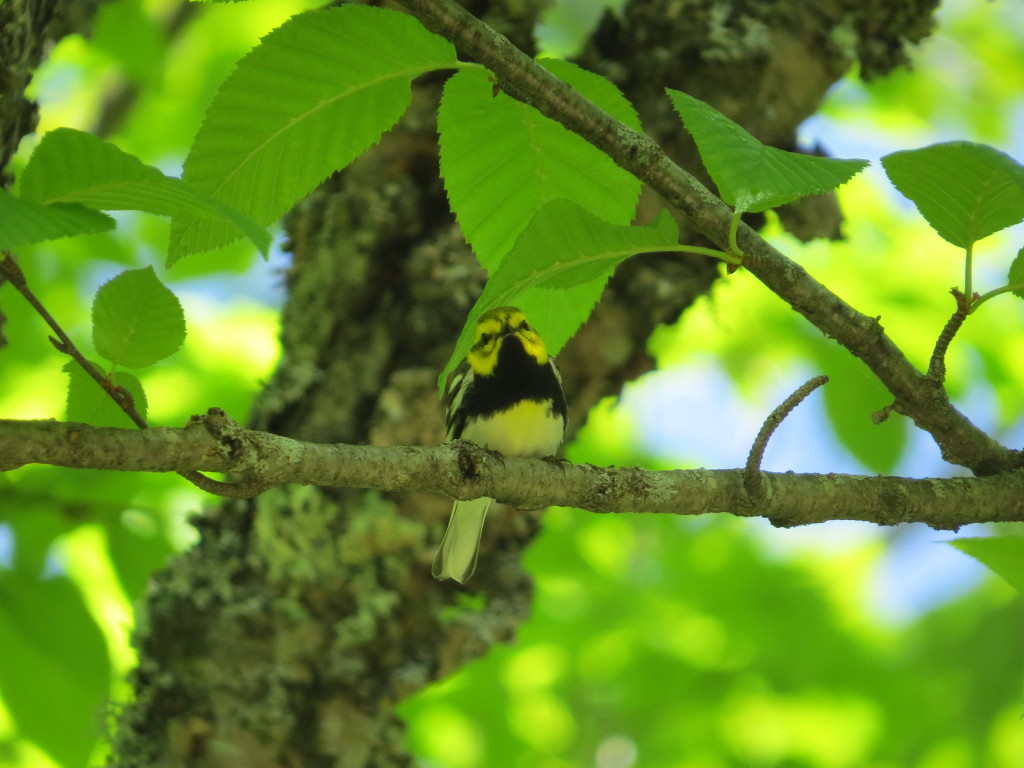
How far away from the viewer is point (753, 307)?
5172 mm

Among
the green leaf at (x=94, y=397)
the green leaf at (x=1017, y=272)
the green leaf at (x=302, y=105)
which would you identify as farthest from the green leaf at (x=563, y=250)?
the green leaf at (x=1017, y=272)


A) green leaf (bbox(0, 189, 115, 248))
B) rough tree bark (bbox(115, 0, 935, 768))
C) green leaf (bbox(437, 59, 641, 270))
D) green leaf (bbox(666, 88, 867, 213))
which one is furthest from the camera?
rough tree bark (bbox(115, 0, 935, 768))

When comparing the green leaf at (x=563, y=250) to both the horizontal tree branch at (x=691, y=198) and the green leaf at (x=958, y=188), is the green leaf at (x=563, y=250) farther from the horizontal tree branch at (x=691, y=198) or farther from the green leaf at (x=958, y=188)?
the green leaf at (x=958, y=188)

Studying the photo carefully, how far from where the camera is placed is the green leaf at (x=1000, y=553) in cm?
166

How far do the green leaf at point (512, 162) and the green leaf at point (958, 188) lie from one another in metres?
0.49

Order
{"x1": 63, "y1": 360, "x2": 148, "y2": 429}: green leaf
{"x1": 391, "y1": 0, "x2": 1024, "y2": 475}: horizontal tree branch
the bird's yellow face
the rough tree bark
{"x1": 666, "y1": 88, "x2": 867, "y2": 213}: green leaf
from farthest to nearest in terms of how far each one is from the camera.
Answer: the bird's yellow face
the rough tree bark
{"x1": 391, "y1": 0, "x2": 1024, "y2": 475}: horizontal tree branch
{"x1": 63, "y1": 360, "x2": 148, "y2": 429}: green leaf
{"x1": 666, "y1": 88, "x2": 867, "y2": 213}: green leaf

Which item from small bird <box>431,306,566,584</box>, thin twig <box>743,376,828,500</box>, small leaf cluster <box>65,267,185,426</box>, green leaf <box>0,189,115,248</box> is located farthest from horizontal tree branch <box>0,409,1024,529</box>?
small bird <box>431,306,566,584</box>

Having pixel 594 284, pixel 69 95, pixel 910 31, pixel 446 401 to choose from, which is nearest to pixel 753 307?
pixel 910 31

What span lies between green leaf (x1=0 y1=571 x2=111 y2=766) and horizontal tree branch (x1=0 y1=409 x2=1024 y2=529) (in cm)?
130

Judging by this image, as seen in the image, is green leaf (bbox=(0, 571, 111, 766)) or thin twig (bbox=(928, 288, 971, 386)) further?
green leaf (bbox=(0, 571, 111, 766))

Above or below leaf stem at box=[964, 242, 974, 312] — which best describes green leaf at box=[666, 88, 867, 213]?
below

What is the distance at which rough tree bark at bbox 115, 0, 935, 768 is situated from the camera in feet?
9.57

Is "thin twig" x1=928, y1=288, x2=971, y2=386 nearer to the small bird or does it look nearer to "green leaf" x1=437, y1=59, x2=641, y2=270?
"green leaf" x1=437, y1=59, x2=641, y2=270

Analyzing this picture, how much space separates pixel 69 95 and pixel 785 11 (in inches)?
154
